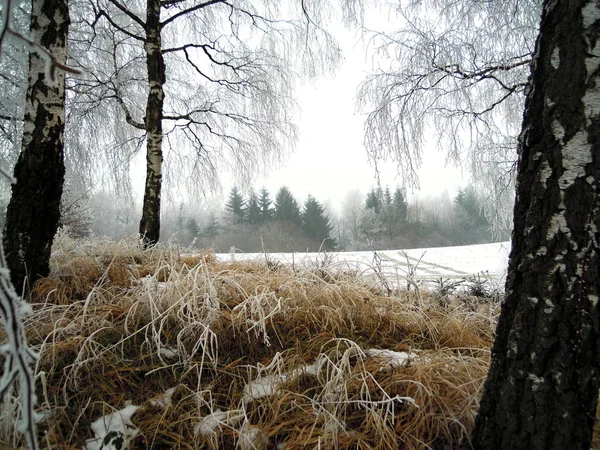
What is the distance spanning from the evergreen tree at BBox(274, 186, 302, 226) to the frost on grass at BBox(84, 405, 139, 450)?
21787 millimetres

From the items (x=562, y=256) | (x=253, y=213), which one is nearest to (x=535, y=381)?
(x=562, y=256)

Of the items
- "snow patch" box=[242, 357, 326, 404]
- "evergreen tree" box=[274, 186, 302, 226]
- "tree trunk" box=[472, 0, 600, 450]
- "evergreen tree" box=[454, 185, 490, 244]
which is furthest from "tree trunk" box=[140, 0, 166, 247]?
"evergreen tree" box=[454, 185, 490, 244]

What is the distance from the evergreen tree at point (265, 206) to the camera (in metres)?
23.7

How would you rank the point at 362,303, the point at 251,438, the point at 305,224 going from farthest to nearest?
1. the point at 305,224
2. the point at 362,303
3. the point at 251,438

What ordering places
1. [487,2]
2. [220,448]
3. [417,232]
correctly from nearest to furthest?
[220,448], [487,2], [417,232]

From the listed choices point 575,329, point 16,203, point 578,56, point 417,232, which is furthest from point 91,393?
point 417,232

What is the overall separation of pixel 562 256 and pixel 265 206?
23.4m

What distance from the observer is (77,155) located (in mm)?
4711

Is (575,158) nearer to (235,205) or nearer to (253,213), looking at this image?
(253,213)

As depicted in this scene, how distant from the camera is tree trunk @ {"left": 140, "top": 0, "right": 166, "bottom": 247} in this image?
3.67m

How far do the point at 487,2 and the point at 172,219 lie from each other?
26354 millimetres

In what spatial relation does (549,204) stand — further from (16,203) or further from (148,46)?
(148,46)

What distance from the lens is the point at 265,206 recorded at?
78.8 ft

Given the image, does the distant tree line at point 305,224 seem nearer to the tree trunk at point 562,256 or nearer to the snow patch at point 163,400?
the snow patch at point 163,400
